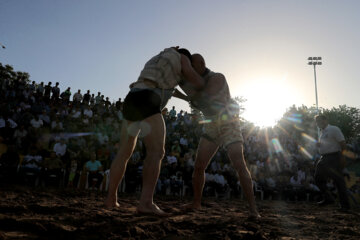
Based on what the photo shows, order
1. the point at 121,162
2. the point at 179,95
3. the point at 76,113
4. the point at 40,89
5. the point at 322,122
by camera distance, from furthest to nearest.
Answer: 1. the point at 40,89
2. the point at 76,113
3. the point at 322,122
4. the point at 179,95
5. the point at 121,162

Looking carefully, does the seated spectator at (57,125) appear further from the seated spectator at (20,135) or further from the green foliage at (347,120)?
the green foliage at (347,120)

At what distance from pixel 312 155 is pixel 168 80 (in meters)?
16.3

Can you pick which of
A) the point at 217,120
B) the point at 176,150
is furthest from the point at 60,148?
the point at 217,120

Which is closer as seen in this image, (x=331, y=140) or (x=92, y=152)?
(x=331, y=140)

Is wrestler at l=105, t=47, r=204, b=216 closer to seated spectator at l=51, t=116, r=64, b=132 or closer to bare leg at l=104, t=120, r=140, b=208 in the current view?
bare leg at l=104, t=120, r=140, b=208

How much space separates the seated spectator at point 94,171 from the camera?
25.8 ft

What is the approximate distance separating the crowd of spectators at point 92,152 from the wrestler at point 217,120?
4.43m

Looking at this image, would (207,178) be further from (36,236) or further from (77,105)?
(36,236)

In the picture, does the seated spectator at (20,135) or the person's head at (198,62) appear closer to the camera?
the person's head at (198,62)

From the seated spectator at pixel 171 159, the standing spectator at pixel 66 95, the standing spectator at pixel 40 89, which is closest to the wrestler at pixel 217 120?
the seated spectator at pixel 171 159

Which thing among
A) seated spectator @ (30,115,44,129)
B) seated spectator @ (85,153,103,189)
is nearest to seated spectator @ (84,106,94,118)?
seated spectator @ (30,115,44,129)

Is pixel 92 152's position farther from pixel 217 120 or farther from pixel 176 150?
pixel 217 120

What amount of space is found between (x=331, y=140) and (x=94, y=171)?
240 inches

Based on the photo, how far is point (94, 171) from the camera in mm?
7957
